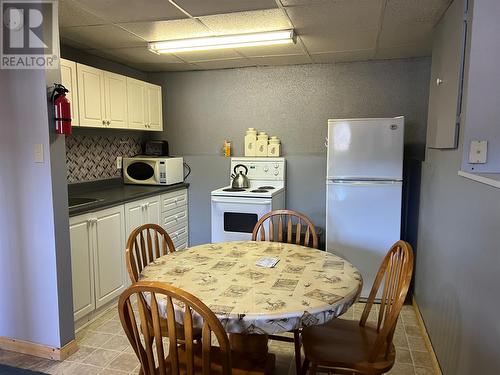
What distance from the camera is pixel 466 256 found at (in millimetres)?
1675

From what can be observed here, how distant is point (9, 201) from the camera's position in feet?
7.51

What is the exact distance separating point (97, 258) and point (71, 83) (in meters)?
1.35

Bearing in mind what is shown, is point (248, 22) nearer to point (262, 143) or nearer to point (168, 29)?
point (168, 29)

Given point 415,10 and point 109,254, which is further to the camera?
point 109,254

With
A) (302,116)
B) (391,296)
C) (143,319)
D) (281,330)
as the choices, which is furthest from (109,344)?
(302,116)

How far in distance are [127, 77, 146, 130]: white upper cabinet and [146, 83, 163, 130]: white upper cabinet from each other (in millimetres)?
80

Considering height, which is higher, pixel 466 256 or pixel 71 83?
pixel 71 83

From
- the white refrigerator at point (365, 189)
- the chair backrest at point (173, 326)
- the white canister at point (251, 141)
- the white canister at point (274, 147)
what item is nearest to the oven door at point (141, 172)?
the white canister at point (251, 141)

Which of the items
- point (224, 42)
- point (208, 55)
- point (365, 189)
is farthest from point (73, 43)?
point (365, 189)

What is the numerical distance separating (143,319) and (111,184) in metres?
2.85

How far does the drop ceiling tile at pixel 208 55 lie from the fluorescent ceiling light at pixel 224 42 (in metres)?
0.15

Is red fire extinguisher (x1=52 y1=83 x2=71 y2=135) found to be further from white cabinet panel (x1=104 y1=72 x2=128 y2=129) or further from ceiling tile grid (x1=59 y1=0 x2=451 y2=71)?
white cabinet panel (x1=104 y1=72 x2=128 y2=129)

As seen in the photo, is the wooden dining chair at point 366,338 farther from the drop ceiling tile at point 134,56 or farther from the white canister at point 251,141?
the drop ceiling tile at point 134,56

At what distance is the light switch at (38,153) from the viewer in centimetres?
218
